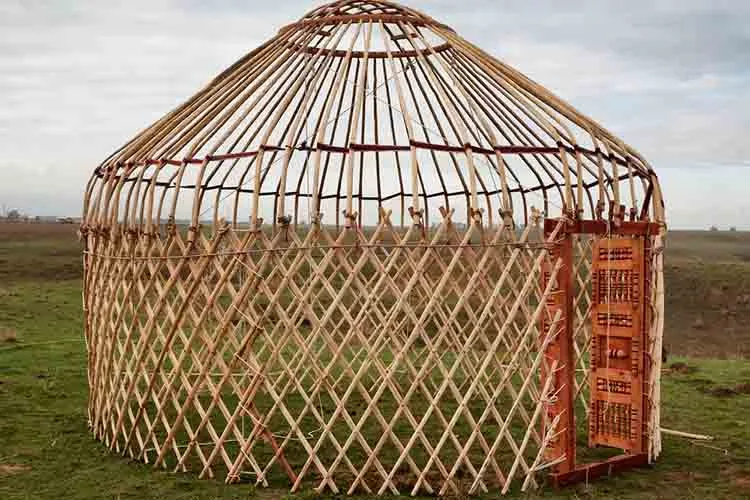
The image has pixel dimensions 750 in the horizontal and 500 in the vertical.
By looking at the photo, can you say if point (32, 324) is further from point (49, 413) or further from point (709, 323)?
point (709, 323)

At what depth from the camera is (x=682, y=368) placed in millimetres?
9211

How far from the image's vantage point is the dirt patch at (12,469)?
528 cm

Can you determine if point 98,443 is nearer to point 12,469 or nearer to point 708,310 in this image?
point 12,469

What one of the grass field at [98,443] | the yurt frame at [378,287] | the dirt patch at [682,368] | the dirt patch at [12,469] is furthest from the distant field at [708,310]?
the dirt patch at [12,469]

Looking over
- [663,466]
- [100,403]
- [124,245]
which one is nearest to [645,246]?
[663,466]

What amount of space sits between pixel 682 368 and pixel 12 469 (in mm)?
6914

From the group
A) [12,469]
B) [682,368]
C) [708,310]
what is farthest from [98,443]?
[708,310]

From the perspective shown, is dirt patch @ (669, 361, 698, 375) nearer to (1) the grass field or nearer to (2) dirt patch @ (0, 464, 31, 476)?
(1) the grass field

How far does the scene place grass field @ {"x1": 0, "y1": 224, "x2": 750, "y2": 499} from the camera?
4922 mm

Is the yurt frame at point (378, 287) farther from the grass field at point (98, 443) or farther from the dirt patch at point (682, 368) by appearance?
the dirt patch at point (682, 368)

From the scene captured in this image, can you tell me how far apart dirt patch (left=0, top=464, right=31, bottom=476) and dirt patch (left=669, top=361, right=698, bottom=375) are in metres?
6.69

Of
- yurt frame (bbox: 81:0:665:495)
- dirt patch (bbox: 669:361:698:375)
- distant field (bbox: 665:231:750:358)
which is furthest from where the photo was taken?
distant field (bbox: 665:231:750:358)

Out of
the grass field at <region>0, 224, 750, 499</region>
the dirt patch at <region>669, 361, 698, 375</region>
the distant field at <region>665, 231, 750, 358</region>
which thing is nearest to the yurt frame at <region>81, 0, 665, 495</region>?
the grass field at <region>0, 224, 750, 499</region>

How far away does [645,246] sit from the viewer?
541cm
